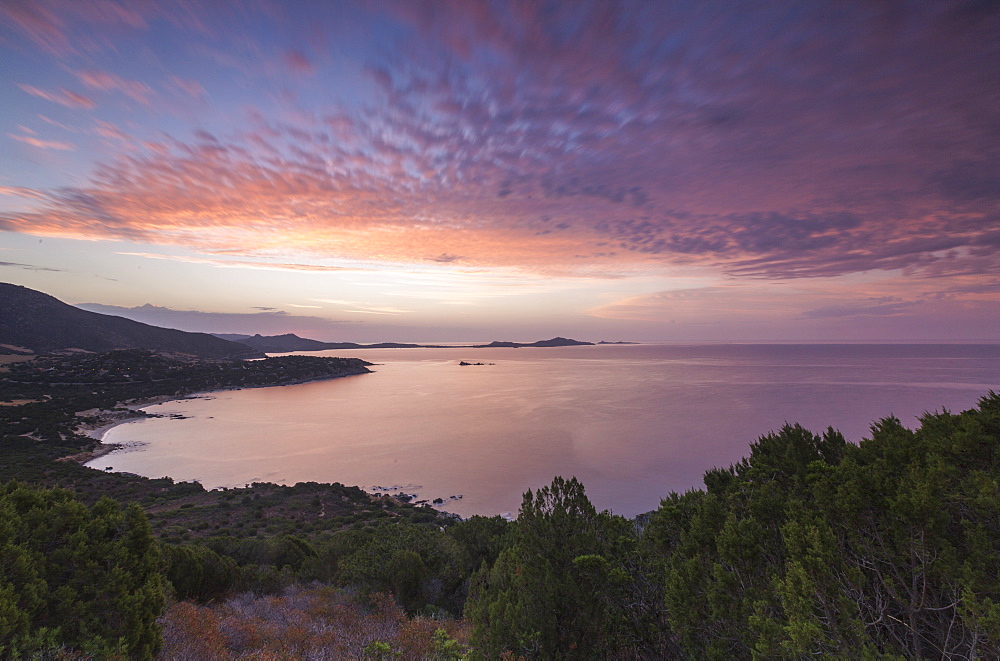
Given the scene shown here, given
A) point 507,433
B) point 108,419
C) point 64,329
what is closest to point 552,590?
point 507,433

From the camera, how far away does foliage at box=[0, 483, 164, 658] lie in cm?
504

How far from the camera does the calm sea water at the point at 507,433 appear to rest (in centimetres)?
3600

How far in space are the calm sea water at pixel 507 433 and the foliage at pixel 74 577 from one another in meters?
25.1

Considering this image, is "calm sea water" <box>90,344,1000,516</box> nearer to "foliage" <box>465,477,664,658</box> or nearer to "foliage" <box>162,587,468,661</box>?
"foliage" <box>162,587,468,661</box>

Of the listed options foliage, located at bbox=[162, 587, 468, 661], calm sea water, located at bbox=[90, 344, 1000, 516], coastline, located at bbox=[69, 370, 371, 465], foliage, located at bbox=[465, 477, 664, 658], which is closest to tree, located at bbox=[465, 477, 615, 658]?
foliage, located at bbox=[465, 477, 664, 658]

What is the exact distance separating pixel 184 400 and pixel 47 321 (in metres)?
93.9

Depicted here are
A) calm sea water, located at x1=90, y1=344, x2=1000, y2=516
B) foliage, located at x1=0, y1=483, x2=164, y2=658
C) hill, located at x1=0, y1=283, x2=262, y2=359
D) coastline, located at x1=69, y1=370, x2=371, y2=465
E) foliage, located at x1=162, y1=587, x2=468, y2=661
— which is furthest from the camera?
hill, located at x1=0, y1=283, x2=262, y2=359

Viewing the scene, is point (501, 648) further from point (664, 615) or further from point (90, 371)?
point (90, 371)

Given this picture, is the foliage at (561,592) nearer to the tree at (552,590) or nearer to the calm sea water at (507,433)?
the tree at (552,590)

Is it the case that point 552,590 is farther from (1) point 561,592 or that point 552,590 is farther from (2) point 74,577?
(2) point 74,577

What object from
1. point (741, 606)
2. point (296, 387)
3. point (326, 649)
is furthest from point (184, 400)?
point (741, 606)

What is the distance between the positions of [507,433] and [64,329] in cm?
16254

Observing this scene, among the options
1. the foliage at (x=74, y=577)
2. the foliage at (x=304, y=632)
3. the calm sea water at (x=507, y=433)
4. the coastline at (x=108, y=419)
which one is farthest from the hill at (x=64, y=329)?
the foliage at (x=74, y=577)

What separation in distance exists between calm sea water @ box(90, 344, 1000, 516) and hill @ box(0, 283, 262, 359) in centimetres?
7771
